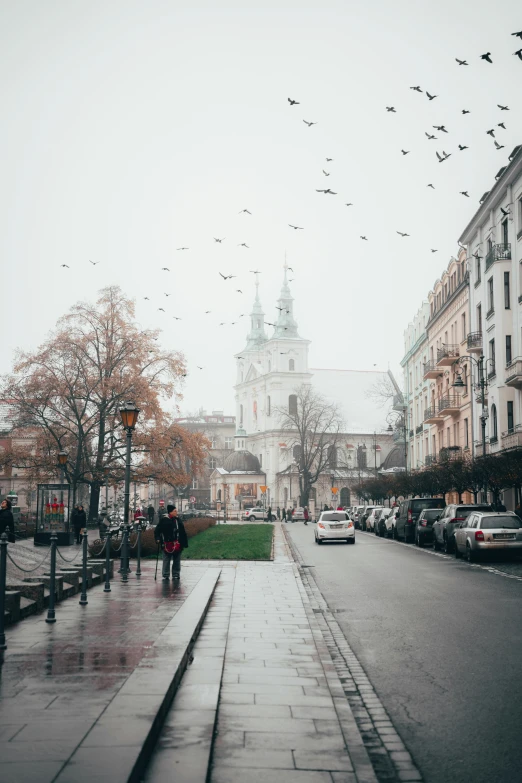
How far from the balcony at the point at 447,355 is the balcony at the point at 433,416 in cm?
371

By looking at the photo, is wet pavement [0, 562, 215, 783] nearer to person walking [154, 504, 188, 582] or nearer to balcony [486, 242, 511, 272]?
person walking [154, 504, 188, 582]

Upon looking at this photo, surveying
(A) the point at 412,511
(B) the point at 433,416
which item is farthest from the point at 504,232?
(B) the point at 433,416

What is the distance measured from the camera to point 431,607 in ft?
48.0

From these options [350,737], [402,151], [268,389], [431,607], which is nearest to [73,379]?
[402,151]

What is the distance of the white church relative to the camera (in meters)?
114

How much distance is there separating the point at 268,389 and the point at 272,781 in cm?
11838

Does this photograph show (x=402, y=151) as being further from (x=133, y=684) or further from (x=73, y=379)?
(x=73, y=379)

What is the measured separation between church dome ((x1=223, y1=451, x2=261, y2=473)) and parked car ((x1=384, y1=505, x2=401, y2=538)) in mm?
71226

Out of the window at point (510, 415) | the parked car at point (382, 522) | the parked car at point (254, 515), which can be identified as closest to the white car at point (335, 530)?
the parked car at point (382, 522)

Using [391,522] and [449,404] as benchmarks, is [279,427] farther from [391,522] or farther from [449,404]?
[391,522]

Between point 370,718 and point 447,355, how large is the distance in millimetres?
48796

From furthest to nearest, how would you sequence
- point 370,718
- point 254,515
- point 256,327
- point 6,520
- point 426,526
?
point 256,327 < point 254,515 < point 426,526 < point 6,520 < point 370,718

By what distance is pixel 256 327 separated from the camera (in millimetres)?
135375

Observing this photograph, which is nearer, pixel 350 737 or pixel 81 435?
pixel 350 737
